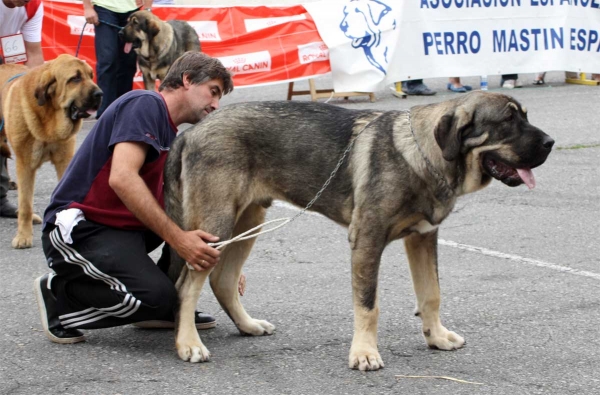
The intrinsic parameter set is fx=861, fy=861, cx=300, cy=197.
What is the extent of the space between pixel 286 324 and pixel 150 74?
694 cm

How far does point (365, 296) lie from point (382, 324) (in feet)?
2.27

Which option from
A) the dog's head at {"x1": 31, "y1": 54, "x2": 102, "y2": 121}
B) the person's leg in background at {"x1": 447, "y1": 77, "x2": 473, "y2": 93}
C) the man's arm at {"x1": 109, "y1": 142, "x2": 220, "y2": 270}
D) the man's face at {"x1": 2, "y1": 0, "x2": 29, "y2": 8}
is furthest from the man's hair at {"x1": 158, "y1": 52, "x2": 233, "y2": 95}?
the person's leg in background at {"x1": 447, "y1": 77, "x2": 473, "y2": 93}

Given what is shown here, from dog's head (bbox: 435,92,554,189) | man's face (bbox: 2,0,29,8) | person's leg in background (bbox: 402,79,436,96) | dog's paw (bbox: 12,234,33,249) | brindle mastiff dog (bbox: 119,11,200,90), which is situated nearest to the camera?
dog's head (bbox: 435,92,554,189)

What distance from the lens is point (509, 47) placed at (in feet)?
43.4

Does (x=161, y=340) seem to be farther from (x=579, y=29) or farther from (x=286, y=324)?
(x=579, y=29)

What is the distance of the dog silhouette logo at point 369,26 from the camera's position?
1223cm

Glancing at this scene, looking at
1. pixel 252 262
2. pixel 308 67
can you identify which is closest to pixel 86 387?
pixel 252 262

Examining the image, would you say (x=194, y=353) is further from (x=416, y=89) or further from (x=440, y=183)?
(x=416, y=89)

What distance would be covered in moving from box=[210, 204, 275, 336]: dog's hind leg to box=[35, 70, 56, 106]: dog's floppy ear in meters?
2.42

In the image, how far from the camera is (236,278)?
14.7ft

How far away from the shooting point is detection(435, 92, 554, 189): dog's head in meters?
3.72

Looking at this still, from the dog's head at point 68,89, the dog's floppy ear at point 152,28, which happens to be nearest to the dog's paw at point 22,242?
the dog's head at point 68,89

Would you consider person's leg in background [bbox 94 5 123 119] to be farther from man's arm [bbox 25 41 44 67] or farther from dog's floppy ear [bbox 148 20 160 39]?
man's arm [bbox 25 41 44 67]

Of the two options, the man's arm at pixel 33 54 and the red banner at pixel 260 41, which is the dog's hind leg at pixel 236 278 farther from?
the red banner at pixel 260 41
